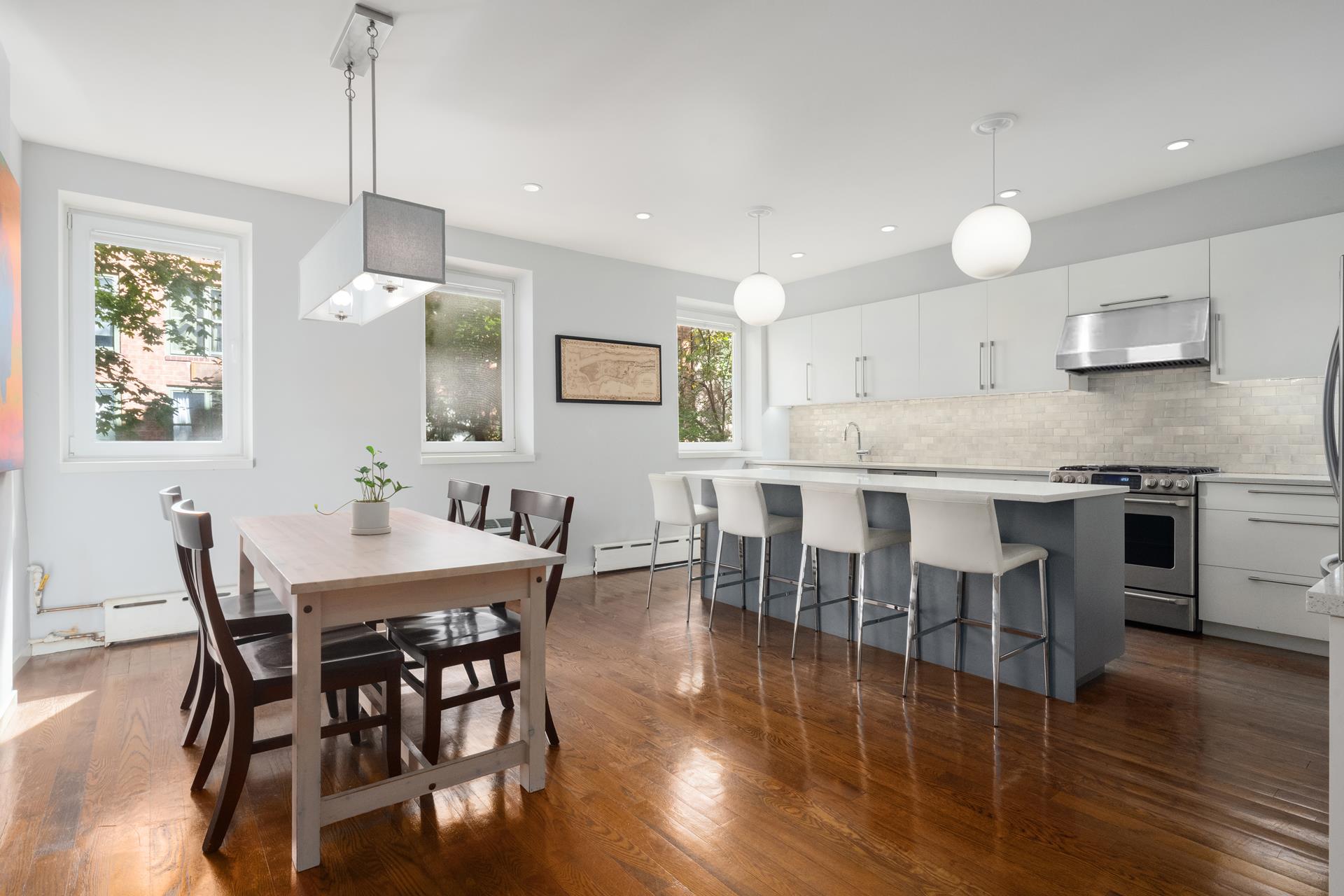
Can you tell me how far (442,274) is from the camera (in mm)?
2449

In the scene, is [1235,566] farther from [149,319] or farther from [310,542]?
[149,319]

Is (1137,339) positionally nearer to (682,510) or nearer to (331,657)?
(682,510)

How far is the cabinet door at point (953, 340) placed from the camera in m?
5.12

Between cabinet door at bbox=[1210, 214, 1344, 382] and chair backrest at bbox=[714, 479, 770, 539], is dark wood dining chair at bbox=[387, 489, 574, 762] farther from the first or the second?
cabinet door at bbox=[1210, 214, 1344, 382]

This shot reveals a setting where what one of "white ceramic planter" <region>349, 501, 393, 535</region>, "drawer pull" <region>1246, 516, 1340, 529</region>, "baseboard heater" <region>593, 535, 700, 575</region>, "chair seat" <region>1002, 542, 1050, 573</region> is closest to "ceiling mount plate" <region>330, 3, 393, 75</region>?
"white ceramic planter" <region>349, 501, 393, 535</region>

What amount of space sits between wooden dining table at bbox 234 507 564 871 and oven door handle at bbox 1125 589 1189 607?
3.63 meters

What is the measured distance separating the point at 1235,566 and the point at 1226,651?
476 millimetres

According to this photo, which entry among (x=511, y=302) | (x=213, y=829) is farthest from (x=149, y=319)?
(x=213, y=829)

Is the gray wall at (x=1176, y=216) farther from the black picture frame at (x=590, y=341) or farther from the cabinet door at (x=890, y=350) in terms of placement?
the black picture frame at (x=590, y=341)

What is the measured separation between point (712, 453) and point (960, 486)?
337 cm

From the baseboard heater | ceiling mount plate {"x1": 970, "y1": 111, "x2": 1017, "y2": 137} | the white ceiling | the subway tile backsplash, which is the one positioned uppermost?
the white ceiling

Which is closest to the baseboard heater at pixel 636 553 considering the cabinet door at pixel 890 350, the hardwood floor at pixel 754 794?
the cabinet door at pixel 890 350

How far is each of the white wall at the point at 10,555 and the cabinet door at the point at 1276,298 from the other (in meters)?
5.97

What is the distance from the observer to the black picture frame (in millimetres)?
5422
